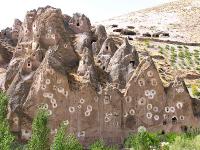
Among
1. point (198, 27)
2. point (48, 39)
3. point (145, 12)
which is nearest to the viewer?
point (48, 39)

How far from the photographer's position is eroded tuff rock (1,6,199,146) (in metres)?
68.0

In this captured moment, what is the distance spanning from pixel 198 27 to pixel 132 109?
10471cm

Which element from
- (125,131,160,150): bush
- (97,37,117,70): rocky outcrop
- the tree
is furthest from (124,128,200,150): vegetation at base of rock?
(97,37,117,70): rocky outcrop

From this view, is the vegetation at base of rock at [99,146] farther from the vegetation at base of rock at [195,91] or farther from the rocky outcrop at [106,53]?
the vegetation at base of rock at [195,91]

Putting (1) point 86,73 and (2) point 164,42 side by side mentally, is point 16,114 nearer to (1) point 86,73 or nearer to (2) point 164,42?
(1) point 86,73

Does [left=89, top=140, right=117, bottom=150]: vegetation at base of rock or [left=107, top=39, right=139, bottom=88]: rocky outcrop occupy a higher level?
[left=107, top=39, right=139, bottom=88]: rocky outcrop

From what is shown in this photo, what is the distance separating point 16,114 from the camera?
67875 millimetres

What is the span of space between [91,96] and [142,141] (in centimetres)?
1037

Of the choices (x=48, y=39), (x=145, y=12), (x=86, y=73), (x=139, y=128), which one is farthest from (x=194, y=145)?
(x=145, y=12)

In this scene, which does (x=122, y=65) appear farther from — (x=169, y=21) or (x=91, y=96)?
(x=169, y=21)

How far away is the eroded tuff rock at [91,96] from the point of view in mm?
68000

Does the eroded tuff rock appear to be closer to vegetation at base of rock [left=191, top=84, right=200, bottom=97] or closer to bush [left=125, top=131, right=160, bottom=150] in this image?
bush [left=125, top=131, right=160, bottom=150]

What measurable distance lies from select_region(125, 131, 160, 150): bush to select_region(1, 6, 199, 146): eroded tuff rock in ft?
7.12

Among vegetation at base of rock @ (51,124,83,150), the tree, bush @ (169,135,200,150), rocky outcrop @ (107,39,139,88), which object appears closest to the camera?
vegetation at base of rock @ (51,124,83,150)
